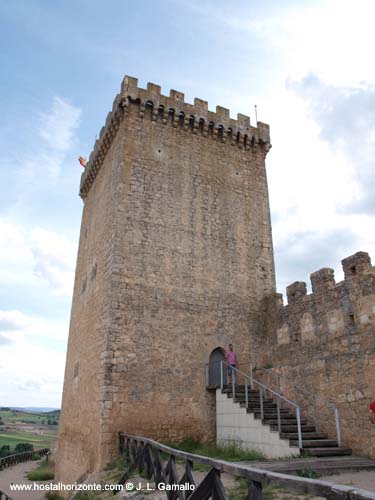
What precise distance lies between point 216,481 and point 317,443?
504cm

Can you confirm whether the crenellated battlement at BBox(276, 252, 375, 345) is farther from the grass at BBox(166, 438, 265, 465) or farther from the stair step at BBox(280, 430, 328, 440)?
the grass at BBox(166, 438, 265, 465)

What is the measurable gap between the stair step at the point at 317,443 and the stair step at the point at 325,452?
224mm

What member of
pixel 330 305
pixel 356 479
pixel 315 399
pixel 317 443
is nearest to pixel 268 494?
pixel 356 479

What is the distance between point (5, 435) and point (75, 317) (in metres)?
38.5

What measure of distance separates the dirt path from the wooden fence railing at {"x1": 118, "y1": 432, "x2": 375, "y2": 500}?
22.9 ft

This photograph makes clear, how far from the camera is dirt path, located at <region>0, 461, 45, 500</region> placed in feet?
40.1

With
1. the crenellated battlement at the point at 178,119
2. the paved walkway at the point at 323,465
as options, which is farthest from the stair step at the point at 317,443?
the crenellated battlement at the point at 178,119

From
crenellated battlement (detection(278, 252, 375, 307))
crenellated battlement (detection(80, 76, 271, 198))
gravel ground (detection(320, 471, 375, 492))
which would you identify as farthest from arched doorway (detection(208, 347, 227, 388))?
crenellated battlement (detection(80, 76, 271, 198))

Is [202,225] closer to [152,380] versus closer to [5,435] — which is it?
[152,380]

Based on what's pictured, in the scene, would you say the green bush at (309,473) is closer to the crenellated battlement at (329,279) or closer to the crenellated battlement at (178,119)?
the crenellated battlement at (329,279)

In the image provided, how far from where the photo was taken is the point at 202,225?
12094 millimetres

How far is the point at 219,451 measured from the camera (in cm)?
897

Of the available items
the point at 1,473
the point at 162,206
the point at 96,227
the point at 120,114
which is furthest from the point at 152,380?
the point at 1,473

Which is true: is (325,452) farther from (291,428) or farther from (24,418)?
(24,418)
